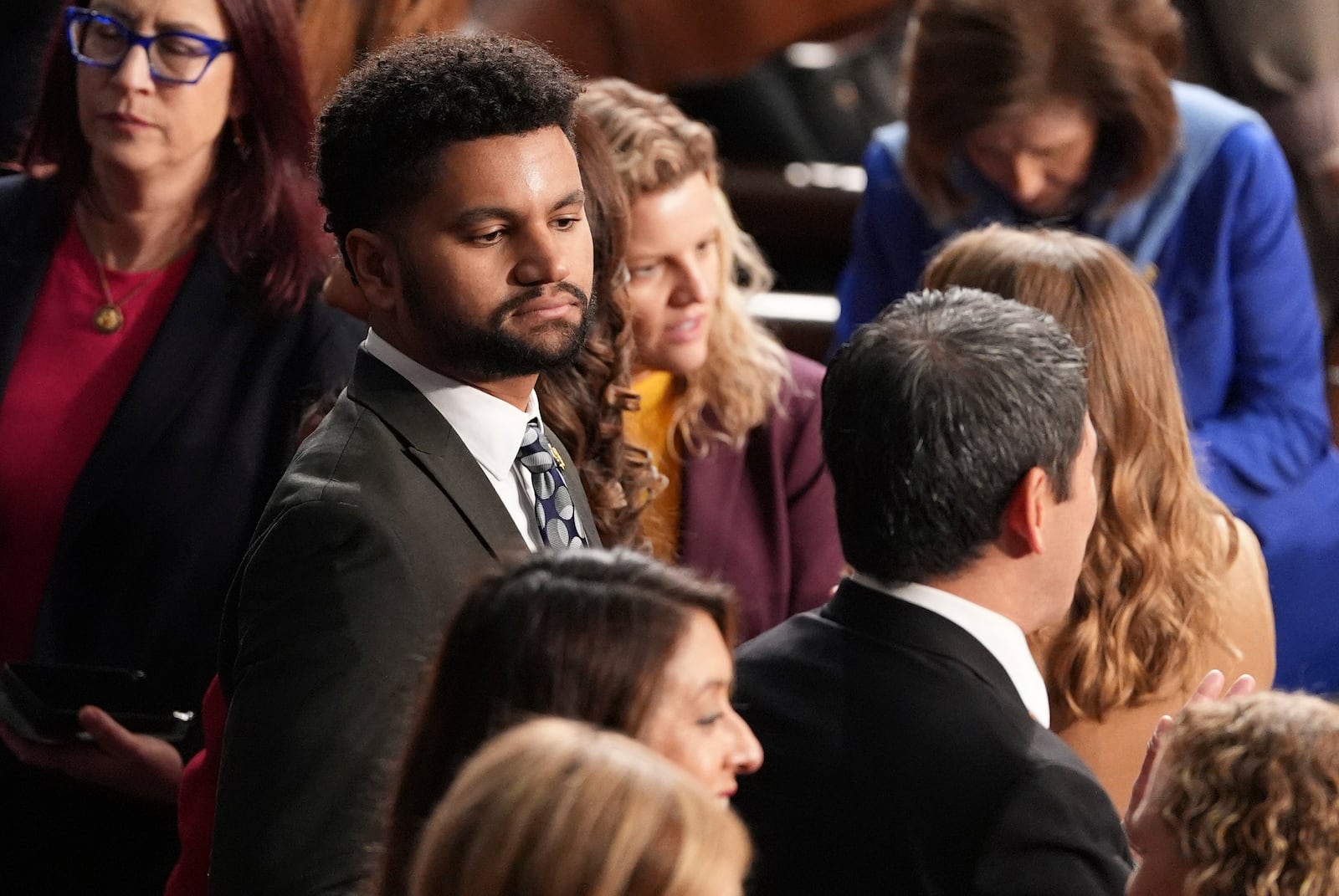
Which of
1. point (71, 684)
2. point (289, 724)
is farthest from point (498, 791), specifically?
point (71, 684)

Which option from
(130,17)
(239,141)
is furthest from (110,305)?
(130,17)

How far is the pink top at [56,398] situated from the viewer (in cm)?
264

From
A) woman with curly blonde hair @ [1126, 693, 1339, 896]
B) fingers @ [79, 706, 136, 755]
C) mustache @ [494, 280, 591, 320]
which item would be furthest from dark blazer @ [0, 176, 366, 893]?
woman with curly blonde hair @ [1126, 693, 1339, 896]

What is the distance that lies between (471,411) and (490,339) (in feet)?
0.29

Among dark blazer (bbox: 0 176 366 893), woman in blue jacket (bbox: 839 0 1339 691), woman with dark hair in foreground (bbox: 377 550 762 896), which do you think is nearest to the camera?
woman with dark hair in foreground (bbox: 377 550 762 896)

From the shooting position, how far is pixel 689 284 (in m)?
2.90

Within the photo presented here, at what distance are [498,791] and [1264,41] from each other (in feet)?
11.6

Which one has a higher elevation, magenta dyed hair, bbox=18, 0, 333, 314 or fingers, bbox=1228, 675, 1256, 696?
magenta dyed hair, bbox=18, 0, 333, 314

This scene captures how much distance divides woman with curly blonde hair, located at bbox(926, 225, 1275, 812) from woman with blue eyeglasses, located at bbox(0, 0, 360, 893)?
1.04m

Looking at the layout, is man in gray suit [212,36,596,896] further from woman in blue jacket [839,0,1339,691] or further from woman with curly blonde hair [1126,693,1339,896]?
woman in blue jacket [839,0,1339,691]

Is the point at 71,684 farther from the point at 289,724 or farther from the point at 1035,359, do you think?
the point at 1035,359

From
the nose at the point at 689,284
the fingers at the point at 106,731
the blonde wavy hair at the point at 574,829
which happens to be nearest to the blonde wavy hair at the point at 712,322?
the nose at the point at 689,284

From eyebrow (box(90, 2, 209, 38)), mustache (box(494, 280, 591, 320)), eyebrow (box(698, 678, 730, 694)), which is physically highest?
eyebrow (box(90, 2, 209, 38))

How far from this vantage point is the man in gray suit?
168 cm
